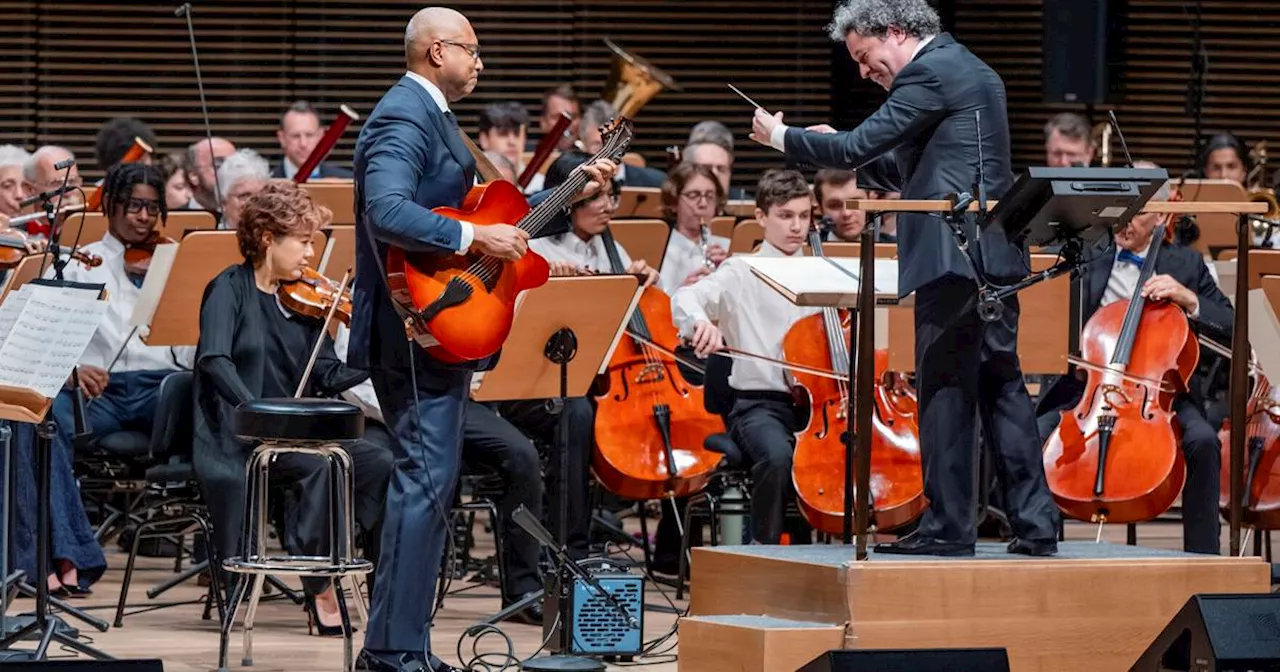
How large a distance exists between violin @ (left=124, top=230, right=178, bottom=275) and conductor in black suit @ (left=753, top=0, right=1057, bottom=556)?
2459 mm

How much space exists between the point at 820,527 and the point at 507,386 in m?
0.92

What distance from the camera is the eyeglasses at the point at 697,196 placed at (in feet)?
21.0

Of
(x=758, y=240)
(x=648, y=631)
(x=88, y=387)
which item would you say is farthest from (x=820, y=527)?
(x=88, y=387)

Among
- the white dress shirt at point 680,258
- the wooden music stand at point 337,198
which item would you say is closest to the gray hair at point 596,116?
the white dress shirt at point 680,258

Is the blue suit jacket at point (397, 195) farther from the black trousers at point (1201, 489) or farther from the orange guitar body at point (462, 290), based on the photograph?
the black trousers at point (1201, 489)

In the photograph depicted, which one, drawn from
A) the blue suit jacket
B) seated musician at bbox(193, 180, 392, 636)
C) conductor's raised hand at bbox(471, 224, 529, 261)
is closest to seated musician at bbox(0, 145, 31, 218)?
seated musician at bbox(193, 180, 392, 636)

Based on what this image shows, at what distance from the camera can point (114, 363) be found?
5.58 meters

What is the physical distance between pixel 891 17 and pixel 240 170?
2.87m

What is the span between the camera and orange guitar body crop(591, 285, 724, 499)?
17.4 ft

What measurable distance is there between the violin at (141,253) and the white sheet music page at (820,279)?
219cm

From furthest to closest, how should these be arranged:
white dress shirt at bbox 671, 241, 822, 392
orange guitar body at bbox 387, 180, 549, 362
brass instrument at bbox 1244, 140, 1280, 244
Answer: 1. brass instrument at bbox 1244, 140, 1280, 244
2. white dress shirt at bbox 671, 241, 822, 392
3. orange guitar body at bbox 387, 180, 549, 362

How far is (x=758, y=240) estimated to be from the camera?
616cm

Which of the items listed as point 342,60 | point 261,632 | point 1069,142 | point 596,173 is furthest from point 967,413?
point 342,60

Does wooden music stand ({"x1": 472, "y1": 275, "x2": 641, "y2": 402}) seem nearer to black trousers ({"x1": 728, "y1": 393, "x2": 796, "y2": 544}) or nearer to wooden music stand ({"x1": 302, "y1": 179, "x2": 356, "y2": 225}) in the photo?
black trousers ({"x1": 728, "y1": 393, "x2": 796, "y2": 544})
